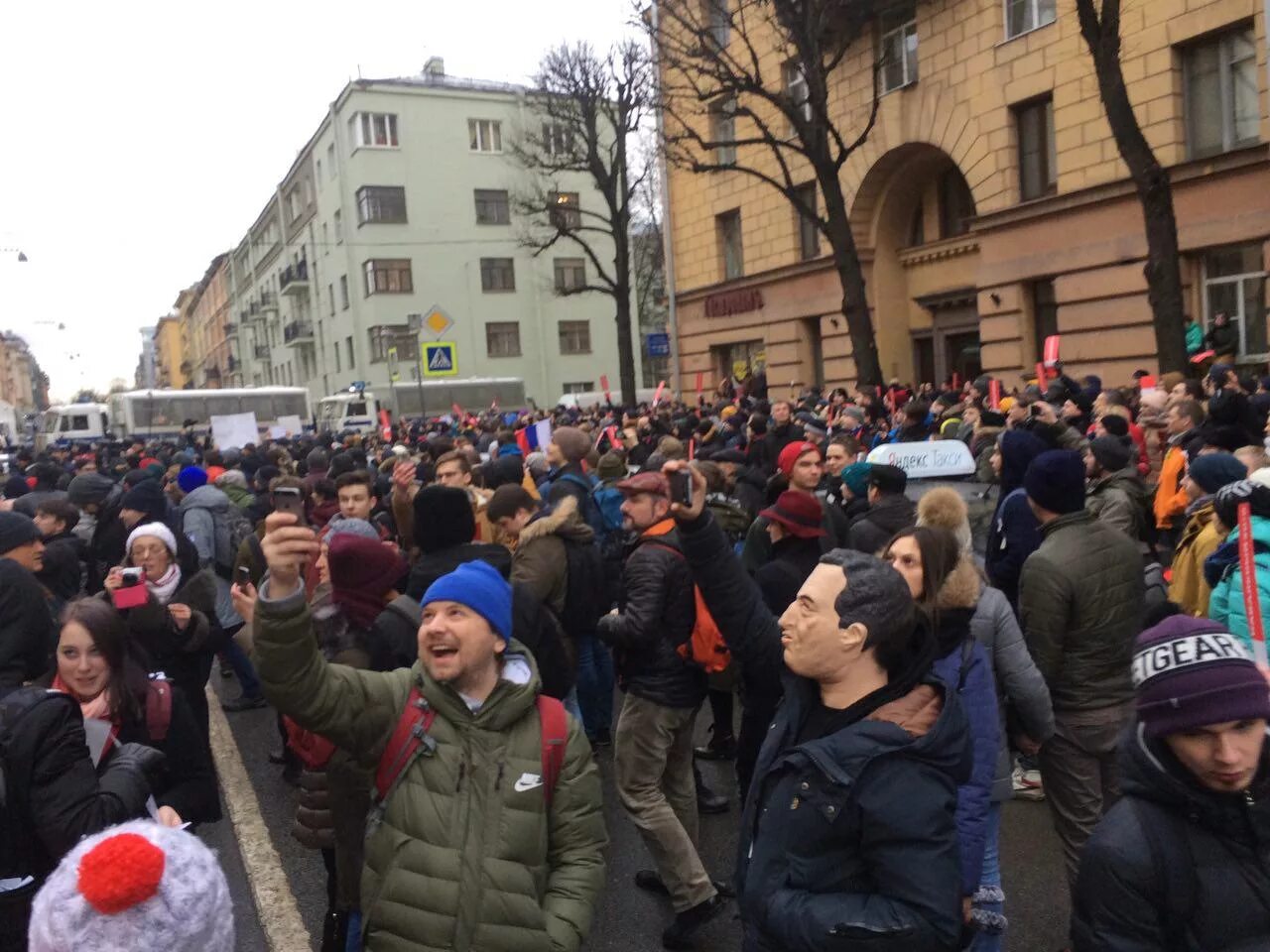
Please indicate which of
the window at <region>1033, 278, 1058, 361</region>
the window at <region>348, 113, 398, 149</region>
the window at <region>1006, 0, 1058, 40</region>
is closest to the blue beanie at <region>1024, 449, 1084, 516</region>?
the window at <region>1033, 278, 1058, 361</region>

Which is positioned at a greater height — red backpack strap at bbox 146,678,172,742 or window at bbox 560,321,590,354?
window at bbox 560,321,590,354

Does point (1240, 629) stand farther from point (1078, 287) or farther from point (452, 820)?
point (1078, 287)

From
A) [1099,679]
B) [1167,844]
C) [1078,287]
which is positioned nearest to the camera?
[1167,844]

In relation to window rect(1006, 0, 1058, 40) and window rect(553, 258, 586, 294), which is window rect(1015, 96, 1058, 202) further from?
window rect(553, 258, 586, 294)

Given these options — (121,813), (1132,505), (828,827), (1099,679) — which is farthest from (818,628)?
(1132,505)

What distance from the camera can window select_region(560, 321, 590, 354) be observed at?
49.1 metres

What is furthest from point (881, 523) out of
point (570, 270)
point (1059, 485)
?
point (570, 270)

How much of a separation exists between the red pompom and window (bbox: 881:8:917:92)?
2164 centimetres

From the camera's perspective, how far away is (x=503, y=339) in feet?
158

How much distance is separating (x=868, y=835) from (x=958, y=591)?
4.41 ft

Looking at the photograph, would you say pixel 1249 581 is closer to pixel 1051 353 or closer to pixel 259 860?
pixel 259 860

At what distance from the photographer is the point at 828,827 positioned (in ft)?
6.73

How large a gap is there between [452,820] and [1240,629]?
8.90 feet

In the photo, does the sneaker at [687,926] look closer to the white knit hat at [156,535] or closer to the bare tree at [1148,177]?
the white knit hat at [156,535]
